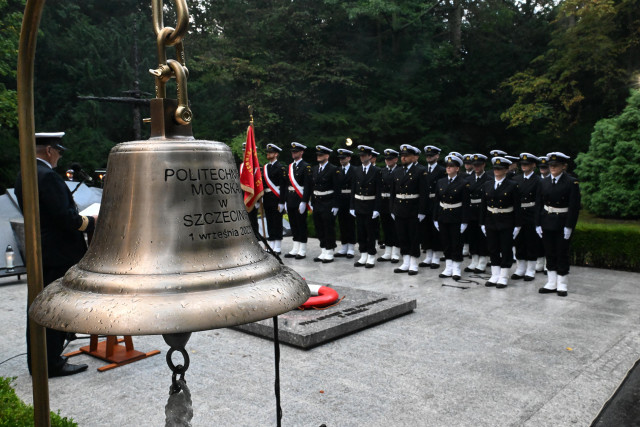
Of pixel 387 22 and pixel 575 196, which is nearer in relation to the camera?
pixel 575 196

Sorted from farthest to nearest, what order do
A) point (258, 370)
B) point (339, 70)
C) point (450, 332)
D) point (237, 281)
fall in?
point (339, 70) → point (450, 332) → point (258, 370) → point (237, 281)

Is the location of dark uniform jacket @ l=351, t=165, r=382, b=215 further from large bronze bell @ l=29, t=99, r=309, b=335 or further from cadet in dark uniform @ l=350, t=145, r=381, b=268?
large bronze bell @ l=29, t=99, r=309, b=335

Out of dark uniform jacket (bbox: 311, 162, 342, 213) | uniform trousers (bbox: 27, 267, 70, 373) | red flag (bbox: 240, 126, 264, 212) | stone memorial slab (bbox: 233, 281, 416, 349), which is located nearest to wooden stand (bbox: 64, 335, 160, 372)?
uniform trousers (bbox: 27, 267, 70, 373)

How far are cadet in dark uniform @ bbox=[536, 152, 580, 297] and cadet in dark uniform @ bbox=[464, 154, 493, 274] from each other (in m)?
1.46

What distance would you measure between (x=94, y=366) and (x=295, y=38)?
826 inches

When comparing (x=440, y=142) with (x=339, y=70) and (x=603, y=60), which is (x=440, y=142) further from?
(x=603, y=60)

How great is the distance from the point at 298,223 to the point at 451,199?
11.1ft

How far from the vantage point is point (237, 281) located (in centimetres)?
142

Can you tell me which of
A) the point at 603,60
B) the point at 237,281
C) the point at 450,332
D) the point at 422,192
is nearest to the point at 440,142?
the point at 603,60

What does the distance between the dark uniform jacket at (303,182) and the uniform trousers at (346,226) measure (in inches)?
30.5

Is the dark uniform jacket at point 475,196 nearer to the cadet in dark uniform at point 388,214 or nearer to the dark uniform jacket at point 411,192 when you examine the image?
the dark uniform jacket at point 411,192

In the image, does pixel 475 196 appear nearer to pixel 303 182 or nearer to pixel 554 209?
pixel 554 209

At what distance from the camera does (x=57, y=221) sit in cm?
438

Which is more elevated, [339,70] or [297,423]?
[339,70]
